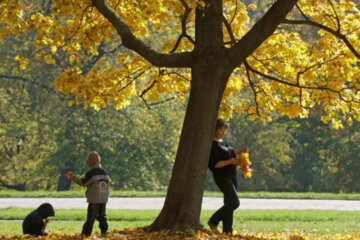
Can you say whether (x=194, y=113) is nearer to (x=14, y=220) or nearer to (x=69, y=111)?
(x=14, y=220)

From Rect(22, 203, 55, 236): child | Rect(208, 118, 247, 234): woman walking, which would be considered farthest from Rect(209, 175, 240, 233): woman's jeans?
Rect(22, 203, 55, 236): child

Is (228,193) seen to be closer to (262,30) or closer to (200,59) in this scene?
(200,59)

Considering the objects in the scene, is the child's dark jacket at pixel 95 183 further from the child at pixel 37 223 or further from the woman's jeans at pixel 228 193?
the woman's jeans at pixel 228 193

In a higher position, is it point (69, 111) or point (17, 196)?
point (69, 111)

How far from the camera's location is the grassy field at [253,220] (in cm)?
1389

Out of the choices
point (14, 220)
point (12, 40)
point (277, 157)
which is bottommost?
point (14, 220)

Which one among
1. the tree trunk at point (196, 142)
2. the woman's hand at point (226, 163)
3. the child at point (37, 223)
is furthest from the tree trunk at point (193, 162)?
the child at point (37, 223)

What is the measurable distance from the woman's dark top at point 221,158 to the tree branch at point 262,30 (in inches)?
45.8

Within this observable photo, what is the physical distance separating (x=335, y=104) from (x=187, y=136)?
3341 mm

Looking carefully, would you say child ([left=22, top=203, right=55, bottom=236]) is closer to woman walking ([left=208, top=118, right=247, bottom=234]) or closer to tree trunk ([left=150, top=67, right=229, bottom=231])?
tree trunk ([left=150, top=67, right=229, bottom=231])

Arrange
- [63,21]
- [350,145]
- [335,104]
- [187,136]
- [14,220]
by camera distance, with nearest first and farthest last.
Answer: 1. [187,136]
2. [335,104]
3. [14,220]
4. [63,21]
5. [350,145]

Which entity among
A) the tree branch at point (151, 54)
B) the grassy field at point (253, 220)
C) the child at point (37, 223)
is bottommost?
the child at point (37, 223)

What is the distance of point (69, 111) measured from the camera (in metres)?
33.3

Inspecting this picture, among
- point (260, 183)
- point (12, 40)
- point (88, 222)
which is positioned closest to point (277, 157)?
point (260, 183)
